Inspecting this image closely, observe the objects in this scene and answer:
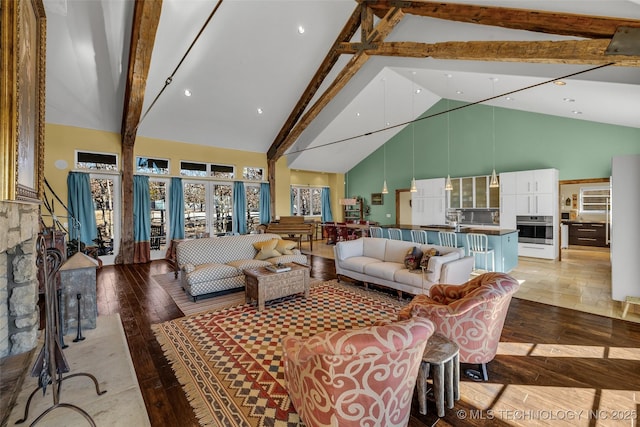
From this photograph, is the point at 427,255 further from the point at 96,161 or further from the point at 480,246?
the point at 96,161

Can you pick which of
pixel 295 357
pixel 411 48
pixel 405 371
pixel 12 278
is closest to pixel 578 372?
pixel 405 371

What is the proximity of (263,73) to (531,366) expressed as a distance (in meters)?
6.99

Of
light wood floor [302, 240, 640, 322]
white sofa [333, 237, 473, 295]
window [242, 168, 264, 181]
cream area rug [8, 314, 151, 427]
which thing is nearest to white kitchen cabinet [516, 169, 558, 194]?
light wood floor [302, 240, 640, 322]

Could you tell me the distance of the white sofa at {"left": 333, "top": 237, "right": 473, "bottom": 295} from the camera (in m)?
3.92

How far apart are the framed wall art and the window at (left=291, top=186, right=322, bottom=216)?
9435 millimetres

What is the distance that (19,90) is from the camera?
5.97 feet

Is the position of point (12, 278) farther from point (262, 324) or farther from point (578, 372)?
point (578, 372)

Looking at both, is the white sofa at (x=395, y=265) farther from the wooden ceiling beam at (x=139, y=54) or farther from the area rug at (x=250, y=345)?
the wooden ceiling beam at (x=139, y=54)

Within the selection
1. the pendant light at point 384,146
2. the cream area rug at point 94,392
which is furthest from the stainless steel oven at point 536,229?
the cream area rug at point 94,392

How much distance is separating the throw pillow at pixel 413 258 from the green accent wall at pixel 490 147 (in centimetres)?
284

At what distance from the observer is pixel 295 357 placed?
161 centimetres

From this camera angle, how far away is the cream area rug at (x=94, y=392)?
2.00m

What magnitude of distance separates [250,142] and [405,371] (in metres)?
8.63

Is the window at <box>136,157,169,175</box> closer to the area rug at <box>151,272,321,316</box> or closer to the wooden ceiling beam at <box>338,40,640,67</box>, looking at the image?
the area rug at <box>151,272,321,316</box>
